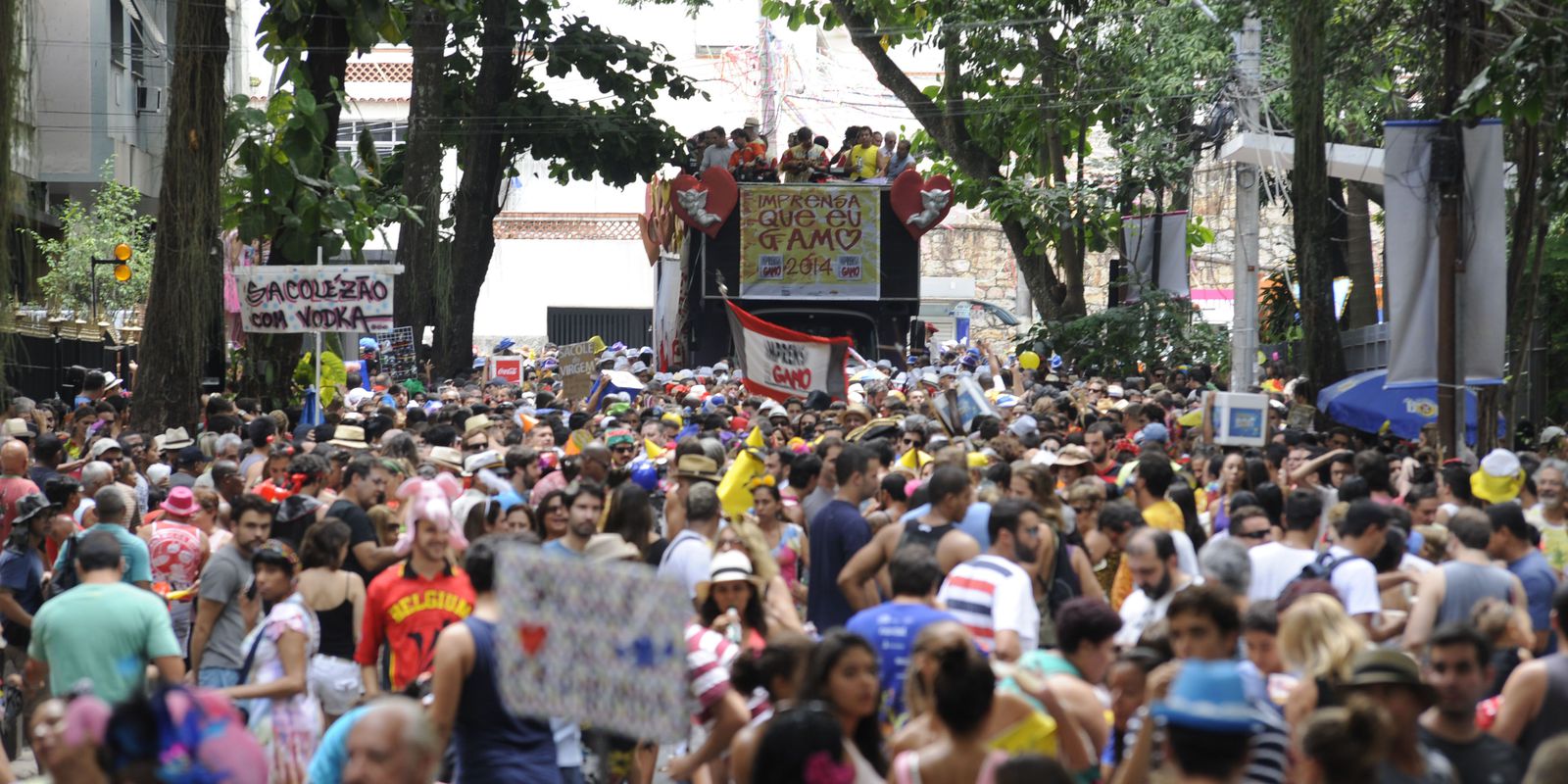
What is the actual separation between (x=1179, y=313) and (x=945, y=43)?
5580 millimetres

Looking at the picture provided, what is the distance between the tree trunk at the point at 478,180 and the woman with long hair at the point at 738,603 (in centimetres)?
2479

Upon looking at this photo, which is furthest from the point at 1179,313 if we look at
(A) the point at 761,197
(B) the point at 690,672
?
(B) the point at 690,672

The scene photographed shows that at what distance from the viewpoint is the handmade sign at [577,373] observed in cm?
2245

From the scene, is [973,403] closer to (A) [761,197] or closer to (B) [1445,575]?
(B) [1445,575]

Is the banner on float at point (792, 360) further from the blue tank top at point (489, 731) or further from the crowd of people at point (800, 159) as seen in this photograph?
the crowd of people at point (800, 159)

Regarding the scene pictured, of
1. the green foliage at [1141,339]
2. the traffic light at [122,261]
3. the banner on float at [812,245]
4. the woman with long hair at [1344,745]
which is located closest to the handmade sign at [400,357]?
the traffic light at [122,261]

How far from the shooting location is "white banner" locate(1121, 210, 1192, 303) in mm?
27562

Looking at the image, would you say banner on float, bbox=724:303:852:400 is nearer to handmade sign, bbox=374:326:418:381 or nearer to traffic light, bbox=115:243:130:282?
traffic light, bbox=115:243:130:282

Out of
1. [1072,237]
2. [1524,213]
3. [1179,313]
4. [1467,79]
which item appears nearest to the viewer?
[1467,79]

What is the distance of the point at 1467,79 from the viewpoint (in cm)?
1359

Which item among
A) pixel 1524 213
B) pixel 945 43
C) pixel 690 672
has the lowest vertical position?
pixel 690 672

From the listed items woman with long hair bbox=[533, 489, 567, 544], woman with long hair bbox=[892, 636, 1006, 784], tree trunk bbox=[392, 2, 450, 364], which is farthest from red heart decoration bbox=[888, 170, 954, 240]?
woman with long hair bbox=[892, 636, 1006, 784]

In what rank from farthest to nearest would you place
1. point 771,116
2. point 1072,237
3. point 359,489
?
point 771,116 < point 1072,237 < point 359,489

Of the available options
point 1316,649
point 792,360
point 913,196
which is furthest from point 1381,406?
point 913,196
